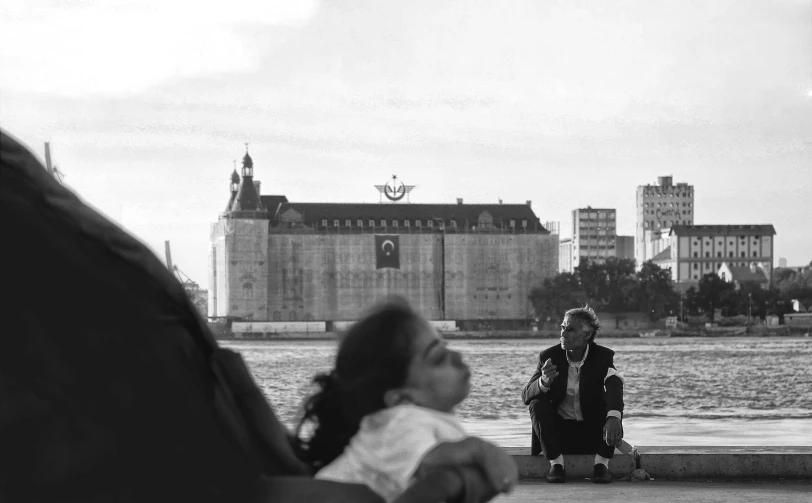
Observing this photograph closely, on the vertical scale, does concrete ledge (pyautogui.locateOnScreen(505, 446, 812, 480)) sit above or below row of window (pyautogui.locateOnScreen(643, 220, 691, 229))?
below

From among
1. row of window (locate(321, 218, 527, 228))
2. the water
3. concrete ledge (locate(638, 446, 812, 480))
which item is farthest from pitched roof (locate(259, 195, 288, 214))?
concrete ledge (locate(638, 446, 812, 480))

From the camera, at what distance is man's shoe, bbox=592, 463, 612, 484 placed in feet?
22.2

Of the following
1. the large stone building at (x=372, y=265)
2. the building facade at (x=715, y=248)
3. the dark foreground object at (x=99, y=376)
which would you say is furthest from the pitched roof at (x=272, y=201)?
the dark foreground object at (x=99, y=376)

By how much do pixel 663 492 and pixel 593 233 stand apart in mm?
185240

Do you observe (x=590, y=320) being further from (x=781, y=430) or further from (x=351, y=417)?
(x=781, y=430)

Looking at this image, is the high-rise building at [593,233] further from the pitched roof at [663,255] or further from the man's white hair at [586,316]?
the man's white hair at [586,316]

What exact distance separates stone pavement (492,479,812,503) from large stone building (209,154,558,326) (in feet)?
312

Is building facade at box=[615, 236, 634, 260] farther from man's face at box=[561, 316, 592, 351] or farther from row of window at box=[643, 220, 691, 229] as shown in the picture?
man's face at box=[561, 316, 592, 351]

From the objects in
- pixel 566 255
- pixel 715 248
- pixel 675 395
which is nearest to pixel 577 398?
pixel 675 395

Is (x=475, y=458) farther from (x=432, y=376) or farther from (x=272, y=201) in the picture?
(x=272, y=201)

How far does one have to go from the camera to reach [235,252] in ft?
339

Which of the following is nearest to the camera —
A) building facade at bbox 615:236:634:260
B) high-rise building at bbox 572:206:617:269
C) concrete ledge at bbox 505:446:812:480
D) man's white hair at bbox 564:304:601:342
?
man's white hair at bbox 564:304:601:342

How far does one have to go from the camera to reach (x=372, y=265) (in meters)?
104

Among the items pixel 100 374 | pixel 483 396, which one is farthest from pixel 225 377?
pixel 483 396
